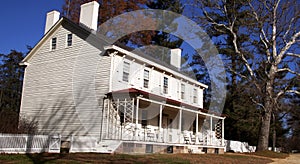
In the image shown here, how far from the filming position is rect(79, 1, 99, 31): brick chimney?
2112 centimetres

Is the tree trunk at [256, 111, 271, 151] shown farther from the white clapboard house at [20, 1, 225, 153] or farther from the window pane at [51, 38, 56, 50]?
the window pane at [51, 38, 56, 50]

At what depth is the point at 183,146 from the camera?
2016cm

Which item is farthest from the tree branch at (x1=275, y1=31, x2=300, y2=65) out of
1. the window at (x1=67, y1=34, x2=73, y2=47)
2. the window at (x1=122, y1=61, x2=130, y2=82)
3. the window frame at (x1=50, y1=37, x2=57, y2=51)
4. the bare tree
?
the window frame at (x1=50, y1=37, x2=57, y2=51)

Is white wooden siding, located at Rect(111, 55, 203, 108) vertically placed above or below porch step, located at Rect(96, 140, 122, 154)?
above

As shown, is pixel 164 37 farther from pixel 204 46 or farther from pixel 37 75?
pixel 37 75

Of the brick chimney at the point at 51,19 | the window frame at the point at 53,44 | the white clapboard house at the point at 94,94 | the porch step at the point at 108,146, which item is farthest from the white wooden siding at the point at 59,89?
the brick chimney at the point at 51,19

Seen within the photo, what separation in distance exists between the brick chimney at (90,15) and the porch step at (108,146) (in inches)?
330

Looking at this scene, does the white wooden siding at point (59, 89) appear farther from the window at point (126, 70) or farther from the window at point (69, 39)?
the window at point (126, 70)

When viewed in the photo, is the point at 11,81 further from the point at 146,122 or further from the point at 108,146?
the point at 108,146

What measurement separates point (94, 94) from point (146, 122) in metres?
4.33

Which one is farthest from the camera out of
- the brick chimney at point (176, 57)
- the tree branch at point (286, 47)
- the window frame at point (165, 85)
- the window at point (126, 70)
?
the brick chimney at point (176, 57)

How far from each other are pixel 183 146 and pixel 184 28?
41.7 feet

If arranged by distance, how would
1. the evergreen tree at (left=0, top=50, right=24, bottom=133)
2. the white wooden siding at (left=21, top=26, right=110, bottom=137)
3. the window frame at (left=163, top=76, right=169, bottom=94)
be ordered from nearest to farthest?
the white wooden siding at (left=21, top=26, right=110, bottom=137) < the window frame at (left=163, top=76, right=169, bottom=94) < the evergreen tree at (left=0, top=50, right=24, bottom=133)

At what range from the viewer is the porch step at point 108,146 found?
617 inches
